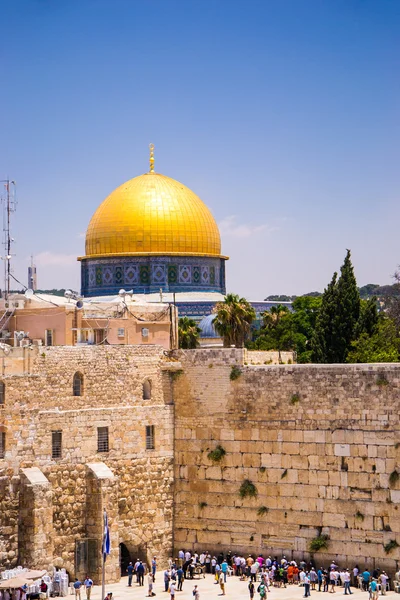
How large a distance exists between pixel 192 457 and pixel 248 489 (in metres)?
1.69

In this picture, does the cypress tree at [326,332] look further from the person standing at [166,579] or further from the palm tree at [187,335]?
the person standing at [166,579]

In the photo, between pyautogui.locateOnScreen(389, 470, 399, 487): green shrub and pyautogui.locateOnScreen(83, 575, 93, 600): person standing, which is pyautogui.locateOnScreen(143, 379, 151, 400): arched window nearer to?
pyautogui.locateOnScreen(83, 575, 93, 600): person standing

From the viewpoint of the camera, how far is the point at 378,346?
33.2 m

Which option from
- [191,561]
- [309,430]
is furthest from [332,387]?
[191,561]

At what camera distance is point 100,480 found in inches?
1023

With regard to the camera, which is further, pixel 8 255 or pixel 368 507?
pixel 8 255

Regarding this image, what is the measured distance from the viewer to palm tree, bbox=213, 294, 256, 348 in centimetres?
3875

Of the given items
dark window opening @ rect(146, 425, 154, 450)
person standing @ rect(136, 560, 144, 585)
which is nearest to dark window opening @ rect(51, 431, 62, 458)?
dark window opening @ rect(146, 425, 154, 450)

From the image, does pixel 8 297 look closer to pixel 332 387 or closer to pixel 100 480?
pixel 100 480

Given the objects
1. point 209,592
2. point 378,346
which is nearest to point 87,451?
point 209,592

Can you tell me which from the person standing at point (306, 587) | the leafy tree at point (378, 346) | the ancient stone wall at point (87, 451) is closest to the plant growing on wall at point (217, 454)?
the ancient stone wall at point (87, 451)

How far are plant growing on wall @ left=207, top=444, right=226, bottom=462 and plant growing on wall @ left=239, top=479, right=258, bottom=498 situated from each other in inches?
32.0

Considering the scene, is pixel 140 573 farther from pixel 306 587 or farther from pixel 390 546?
pixel 390 546

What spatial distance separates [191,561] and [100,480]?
10.4 feet
